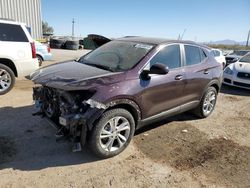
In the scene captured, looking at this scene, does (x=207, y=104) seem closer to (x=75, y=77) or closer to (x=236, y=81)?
(x=75, y=77)

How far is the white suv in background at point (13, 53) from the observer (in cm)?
680

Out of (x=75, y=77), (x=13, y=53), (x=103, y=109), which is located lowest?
(x=103, y=109)

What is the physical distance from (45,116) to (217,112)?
4.23 m

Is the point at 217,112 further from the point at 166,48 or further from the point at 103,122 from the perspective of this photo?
the point at 103,122

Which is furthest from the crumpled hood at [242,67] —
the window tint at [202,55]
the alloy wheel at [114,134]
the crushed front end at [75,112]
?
the crushed front end at [75,112]

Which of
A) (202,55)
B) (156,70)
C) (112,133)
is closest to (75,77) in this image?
(112,133)

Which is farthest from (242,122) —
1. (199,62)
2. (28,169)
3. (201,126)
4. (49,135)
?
(28,169)

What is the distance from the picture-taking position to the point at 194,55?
546 centimetres

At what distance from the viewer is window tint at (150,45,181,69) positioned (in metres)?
4.53

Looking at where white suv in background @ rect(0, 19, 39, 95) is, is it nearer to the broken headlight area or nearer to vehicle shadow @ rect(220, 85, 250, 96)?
the broken headlight area

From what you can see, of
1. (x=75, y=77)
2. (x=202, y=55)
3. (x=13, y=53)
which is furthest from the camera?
(x=13, y=53)

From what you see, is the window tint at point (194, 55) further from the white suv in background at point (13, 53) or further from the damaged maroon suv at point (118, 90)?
the white suv in background at point (13, 53)

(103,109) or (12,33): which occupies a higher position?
(12,33)

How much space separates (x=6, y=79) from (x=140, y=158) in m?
4.57
